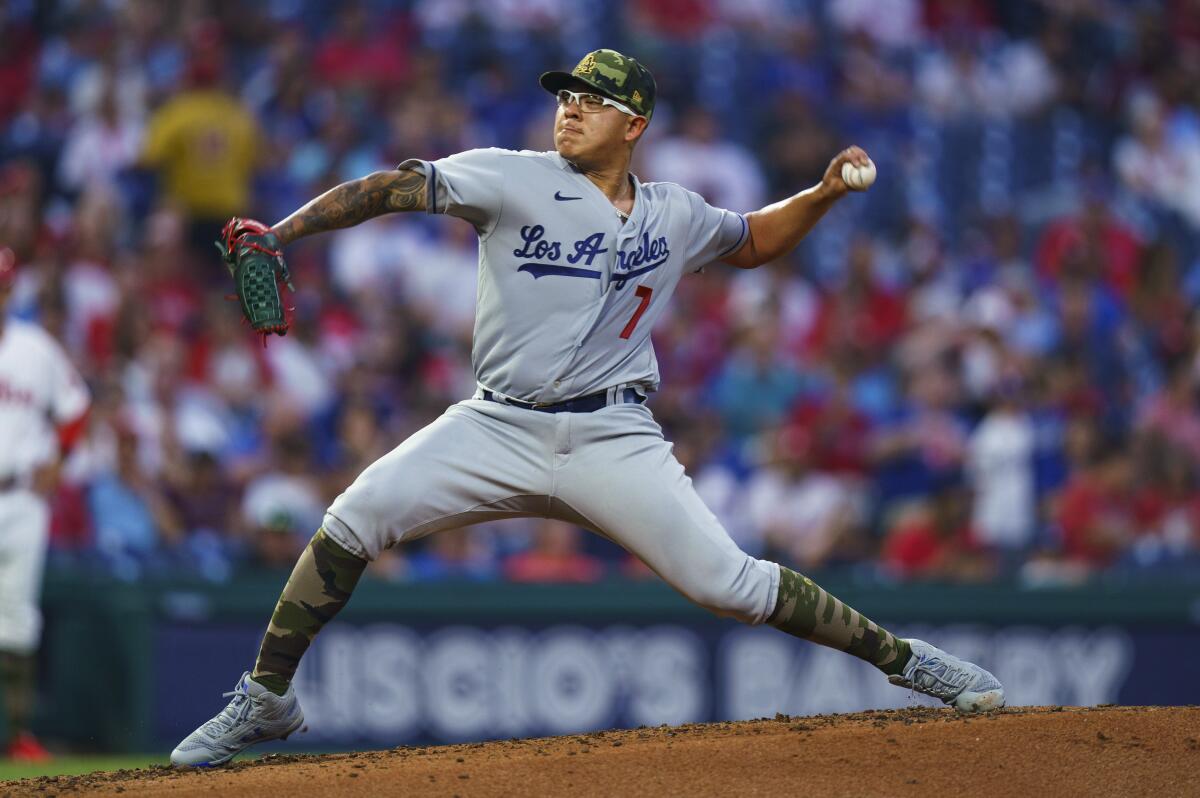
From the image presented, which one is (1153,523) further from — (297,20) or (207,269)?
(297,20)

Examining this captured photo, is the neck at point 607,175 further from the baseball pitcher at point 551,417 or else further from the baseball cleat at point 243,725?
the baseball cleat at point 243,725

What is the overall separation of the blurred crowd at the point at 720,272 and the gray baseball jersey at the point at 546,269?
4697 mm

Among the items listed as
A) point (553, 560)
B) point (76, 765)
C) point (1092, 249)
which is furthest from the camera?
point (1092, 249)

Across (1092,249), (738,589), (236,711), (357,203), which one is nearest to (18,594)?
(236,711)

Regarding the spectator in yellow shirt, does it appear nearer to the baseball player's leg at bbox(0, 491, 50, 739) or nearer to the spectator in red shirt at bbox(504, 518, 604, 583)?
the spectator in red shirt at bbox(504, 518, 604, 583)

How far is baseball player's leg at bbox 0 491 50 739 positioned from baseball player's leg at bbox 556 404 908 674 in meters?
4.18

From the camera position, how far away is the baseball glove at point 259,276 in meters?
4.66

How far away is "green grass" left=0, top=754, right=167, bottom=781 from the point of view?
7598mm

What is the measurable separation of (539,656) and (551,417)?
445 cm

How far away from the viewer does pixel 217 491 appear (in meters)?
10.2

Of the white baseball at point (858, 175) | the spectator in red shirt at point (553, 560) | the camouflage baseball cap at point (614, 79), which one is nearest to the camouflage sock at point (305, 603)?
the camouflage baseball cap at point (614, 79)

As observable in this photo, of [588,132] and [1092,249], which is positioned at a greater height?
[1092,249]

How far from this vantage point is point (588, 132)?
5.21 m

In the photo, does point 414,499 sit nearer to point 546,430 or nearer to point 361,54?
point 546,430
